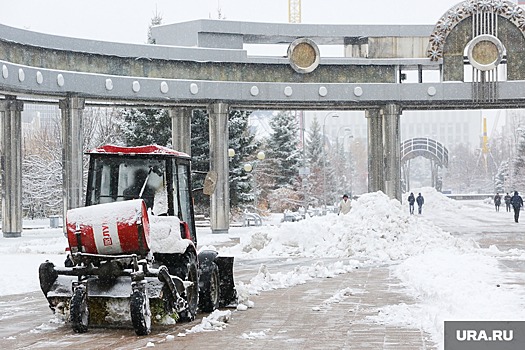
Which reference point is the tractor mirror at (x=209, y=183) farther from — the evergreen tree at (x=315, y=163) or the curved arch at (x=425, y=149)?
the curved arch at (x=425, y=149)

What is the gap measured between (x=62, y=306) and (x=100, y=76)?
78.9ft

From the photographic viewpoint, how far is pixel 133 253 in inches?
503

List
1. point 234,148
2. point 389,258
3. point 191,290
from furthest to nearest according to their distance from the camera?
point 234,148
point 389,258
point 191,290

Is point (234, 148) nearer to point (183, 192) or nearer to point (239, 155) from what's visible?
point (239, 155)

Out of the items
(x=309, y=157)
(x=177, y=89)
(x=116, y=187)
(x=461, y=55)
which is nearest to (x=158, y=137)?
(x=177, y=89)

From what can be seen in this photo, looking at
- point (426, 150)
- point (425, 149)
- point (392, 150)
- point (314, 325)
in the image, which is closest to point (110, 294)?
point (314, 325)

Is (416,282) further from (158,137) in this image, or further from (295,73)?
(158,137)

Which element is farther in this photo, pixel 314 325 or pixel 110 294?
pixel 314 325

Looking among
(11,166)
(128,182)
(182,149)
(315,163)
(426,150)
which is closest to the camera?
(128,182)

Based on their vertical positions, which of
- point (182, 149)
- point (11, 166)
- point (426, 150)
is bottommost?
point (11, 166)

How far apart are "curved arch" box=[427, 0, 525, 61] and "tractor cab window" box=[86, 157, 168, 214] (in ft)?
92.7

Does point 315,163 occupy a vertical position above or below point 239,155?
above

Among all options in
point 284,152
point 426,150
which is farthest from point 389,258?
point 426,150

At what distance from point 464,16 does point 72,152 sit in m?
17.3
